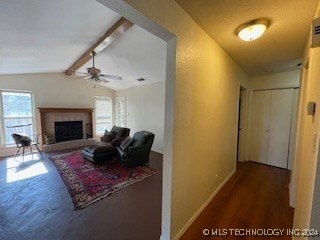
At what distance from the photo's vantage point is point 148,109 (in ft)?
18.4

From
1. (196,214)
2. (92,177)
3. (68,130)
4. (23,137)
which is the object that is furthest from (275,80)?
(68,130)

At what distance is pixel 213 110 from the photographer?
2.25 m

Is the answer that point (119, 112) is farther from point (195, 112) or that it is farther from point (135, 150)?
point (195, 112)

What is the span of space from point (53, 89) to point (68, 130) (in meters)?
1.55

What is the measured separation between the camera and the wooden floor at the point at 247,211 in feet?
5.77

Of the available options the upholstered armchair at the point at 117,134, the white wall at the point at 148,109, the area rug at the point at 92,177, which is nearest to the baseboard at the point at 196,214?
the area rug at the point at 92,177

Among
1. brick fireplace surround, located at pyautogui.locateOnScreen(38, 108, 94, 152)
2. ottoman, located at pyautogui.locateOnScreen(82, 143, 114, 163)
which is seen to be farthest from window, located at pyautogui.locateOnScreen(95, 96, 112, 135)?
ottoman, located at pyautogui.locateOnScreen(82, 143, 114, 163)

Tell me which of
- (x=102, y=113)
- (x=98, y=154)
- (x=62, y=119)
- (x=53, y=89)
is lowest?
(x=98, y=154)

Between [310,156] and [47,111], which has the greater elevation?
[47,111]

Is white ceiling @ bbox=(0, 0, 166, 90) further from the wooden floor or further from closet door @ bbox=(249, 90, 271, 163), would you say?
the wooden floor

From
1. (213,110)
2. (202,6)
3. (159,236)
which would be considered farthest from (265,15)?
(159,236)

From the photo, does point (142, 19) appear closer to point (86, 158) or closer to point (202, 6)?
point (202, 6)

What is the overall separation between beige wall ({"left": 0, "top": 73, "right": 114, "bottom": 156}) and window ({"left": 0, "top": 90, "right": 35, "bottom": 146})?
165 millimetres

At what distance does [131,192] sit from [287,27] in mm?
3125
